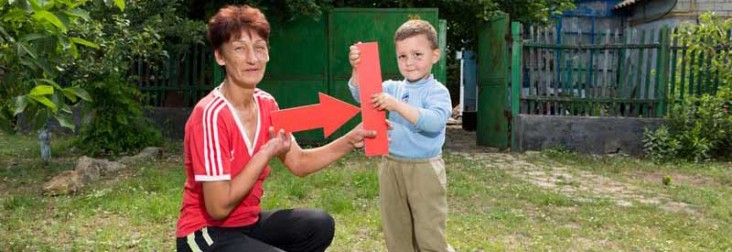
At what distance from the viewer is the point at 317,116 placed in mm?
2748

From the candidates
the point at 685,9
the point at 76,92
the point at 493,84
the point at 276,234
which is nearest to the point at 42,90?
the point at 76,92

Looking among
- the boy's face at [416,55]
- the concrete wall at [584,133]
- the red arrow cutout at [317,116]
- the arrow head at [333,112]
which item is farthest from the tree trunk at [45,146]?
the arrow head at [333,112]

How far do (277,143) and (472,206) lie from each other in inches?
151

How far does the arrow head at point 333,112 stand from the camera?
2.75m

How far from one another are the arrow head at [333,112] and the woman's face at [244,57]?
0.28 metres

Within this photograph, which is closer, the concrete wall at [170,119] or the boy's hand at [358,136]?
the boy's hand at [358,136]

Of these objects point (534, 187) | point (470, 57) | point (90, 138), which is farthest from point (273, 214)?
point (470, 57)

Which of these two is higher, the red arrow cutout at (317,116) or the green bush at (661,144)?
the red arrow cutout at (317,116)

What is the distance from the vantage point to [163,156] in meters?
9.31

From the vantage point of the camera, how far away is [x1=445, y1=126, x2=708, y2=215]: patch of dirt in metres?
6.66

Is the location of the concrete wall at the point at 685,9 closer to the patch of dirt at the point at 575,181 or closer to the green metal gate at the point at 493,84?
the green metal gate at the point at 493,84

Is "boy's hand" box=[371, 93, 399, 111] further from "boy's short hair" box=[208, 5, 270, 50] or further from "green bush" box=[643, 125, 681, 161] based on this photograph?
"green bush" box=[643, 125, 681, 161]

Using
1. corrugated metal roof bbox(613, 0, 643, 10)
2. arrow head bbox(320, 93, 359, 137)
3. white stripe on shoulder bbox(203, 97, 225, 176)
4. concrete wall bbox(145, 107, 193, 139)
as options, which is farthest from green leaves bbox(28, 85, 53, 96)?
corrugated metal roof bbox(613, 0, 643, 10)

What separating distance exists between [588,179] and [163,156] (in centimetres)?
536
